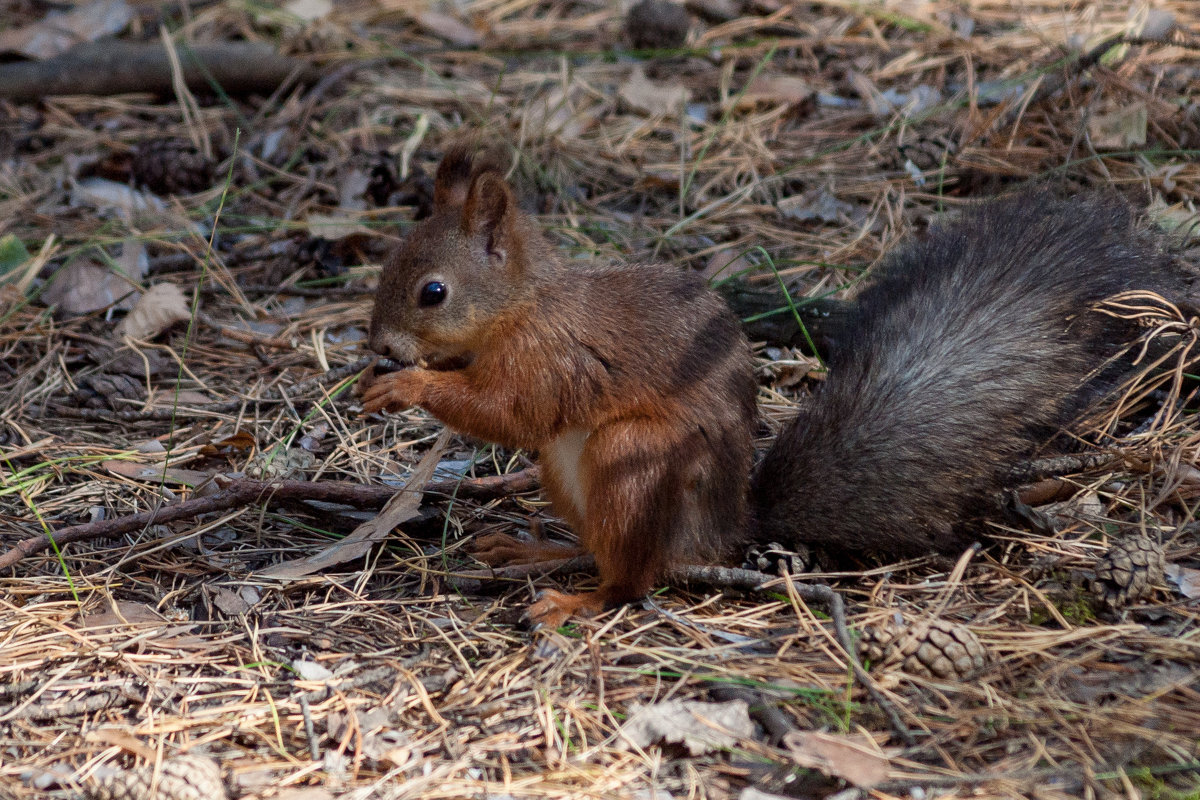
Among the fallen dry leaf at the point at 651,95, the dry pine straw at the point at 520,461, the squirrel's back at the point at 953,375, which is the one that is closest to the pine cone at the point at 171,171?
the dry pine straw at the point at 520,461

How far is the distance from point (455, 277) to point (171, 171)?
2293 millimetres

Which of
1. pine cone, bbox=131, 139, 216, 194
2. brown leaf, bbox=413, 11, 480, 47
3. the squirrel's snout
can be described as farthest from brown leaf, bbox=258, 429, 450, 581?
brown leaf, bbox=413, 11, 480, 47

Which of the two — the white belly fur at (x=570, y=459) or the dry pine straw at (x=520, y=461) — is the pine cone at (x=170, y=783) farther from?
the white belly fur at (x=570, y=459)

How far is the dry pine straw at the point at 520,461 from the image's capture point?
188 centimetres

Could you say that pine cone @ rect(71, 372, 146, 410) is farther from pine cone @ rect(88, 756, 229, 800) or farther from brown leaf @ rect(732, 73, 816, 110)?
brown leaf @ rect(732, 73, 816, 110)

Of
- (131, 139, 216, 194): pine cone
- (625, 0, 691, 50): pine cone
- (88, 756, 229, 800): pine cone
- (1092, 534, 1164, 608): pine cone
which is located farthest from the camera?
(625, 0, 691, 50): pine cone

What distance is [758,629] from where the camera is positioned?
7.37 ft

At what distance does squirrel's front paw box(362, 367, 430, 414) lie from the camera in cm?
250

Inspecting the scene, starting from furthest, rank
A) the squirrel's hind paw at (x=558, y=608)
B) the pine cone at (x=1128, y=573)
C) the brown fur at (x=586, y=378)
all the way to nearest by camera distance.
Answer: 1. the brown fur at (x=586, y=378)
2. the squirrel's hind paw at (x=558, y=608)
3. the pine cone at (x=1128, y=573)

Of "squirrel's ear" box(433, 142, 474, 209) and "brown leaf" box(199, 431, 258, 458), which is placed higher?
"squirrel's ear" box(433, 142, 474, 209)

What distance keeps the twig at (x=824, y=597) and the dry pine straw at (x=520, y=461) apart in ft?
0.10

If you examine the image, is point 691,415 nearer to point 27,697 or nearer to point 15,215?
point 27,697

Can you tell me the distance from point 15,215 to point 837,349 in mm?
3184

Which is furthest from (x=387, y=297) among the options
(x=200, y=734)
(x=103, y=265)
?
(x=103, y=265)
